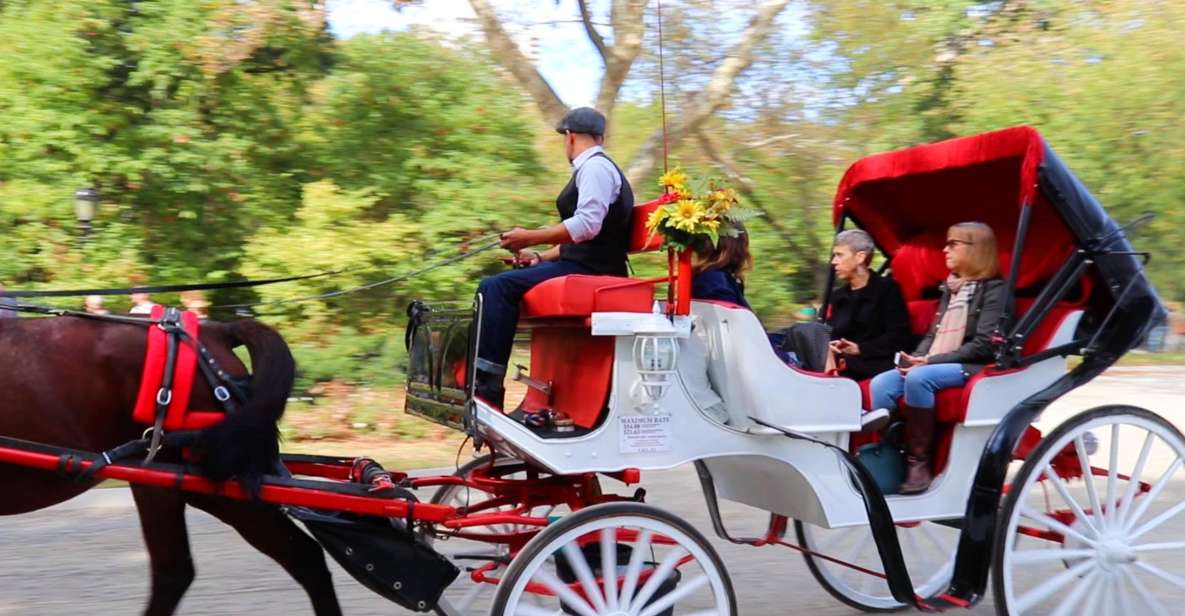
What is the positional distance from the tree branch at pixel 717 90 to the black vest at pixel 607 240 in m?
7.72

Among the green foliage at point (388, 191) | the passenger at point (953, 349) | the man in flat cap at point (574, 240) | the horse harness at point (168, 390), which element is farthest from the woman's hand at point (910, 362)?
the green foliage at point (388, 191)

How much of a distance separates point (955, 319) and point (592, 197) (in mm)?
1610

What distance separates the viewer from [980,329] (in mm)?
4293

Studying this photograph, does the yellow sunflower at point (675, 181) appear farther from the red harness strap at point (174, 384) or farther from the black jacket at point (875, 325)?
the red harness strap at point (174, 384)

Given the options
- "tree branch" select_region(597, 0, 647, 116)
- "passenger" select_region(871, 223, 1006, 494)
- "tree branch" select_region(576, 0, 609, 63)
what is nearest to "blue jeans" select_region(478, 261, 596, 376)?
"passenger" select_region(871, 223, 1006, 494)

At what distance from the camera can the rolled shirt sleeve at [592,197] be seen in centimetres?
380

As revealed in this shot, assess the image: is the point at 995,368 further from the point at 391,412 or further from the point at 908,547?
the point at 391,412

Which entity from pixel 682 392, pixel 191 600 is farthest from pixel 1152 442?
pixel 191 600

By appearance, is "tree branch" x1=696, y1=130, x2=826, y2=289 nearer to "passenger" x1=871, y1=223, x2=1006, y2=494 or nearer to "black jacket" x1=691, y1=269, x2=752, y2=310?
"passenger" x1=871, y1=223, x2=1006, y2=494

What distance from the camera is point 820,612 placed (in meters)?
4.66

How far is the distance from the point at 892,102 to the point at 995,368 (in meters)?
9.35

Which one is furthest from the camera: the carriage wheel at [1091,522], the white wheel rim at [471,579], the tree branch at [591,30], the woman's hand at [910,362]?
the tree branch at [591,30]

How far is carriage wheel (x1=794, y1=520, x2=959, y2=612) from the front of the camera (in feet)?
15.6

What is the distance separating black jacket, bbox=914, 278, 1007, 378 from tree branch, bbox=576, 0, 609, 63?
770 centimetres
